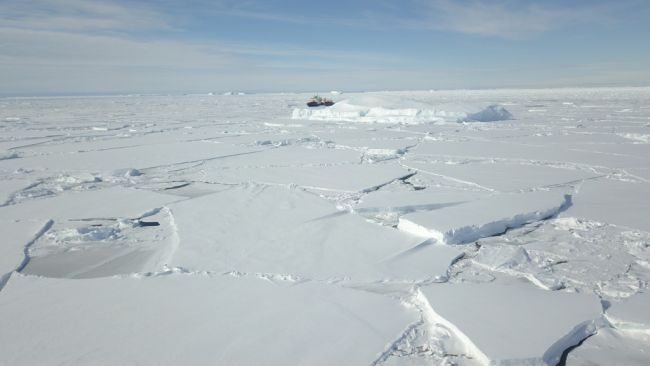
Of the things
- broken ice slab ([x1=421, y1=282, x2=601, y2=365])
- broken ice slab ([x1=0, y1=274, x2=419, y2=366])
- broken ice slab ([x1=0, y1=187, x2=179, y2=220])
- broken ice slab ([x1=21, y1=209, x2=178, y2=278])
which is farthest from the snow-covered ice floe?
broken ice slab ([x1=0, y1=274, x2=419, y2=366])

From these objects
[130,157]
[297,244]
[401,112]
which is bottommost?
[130,157]

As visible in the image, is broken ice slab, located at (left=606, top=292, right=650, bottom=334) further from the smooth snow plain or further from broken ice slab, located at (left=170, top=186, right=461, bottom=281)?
broken ice slab, located at (left=170, top=186, right=461, bottom=281)

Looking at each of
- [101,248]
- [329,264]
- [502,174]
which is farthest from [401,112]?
[101,248]

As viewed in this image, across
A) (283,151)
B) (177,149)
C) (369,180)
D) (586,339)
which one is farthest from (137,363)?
(177,149)

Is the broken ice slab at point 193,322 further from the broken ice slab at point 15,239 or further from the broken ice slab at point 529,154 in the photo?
the broken ice slab at point 529,154

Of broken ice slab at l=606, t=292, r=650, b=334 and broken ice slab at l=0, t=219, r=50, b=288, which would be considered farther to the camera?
broken ice slab at l=0, t=219, r=50, b=288

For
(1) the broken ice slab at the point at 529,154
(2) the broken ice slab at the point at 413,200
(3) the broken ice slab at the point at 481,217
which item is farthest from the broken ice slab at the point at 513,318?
(1) the broken ice slab at the point at 529,154

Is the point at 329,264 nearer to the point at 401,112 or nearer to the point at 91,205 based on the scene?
the point at 91,205
